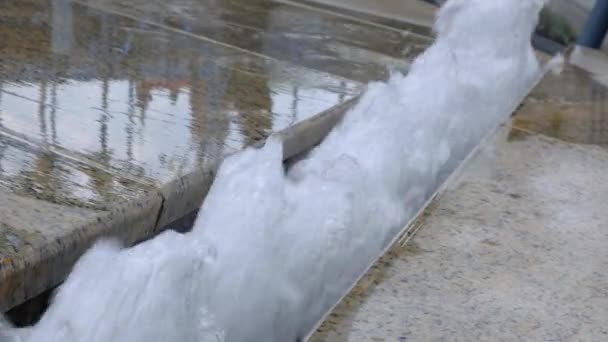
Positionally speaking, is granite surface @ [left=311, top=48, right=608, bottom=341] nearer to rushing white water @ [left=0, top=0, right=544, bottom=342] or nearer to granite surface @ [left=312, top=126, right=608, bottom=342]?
granite surface @ [left=312, top=126, right=608, bottom=342]

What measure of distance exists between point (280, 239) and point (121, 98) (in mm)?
1147

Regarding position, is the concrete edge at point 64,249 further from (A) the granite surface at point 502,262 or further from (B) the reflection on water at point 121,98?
(A) the granite surface at point 502,262

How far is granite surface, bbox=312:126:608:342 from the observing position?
5.39 ft

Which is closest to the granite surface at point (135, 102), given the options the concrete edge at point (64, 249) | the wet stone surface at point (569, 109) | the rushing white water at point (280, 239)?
the concrete edge at point (64, 249)

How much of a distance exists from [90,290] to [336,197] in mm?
844

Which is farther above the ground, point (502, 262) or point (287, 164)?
point (502, 262)

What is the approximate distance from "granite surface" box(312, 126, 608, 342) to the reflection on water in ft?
2.42

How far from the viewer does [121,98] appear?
112 inches

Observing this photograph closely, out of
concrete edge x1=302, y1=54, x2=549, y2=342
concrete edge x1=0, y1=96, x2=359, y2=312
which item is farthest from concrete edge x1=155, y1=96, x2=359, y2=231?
concrete edge x1=302, y1=54, x2=549, y2=342

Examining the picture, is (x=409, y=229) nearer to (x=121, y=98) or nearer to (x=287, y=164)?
(x=287, y=164)

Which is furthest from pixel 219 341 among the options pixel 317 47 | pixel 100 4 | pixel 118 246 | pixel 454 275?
pixel 100 4

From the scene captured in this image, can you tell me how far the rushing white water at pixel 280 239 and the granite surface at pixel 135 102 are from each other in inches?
4.5

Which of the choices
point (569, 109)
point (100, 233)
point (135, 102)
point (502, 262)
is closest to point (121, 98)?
point (135, 102)

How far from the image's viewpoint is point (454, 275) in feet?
6.09
